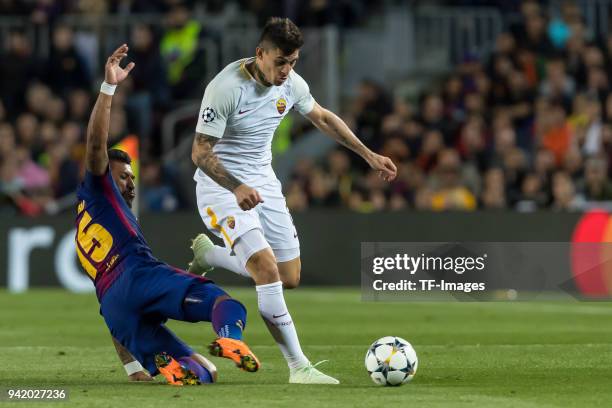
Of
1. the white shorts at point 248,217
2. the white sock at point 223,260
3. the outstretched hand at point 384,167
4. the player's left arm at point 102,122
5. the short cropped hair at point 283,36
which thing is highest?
the short cropped hair at point 283,36

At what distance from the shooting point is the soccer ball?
9.02 metres

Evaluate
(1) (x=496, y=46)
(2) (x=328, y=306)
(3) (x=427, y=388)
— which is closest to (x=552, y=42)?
(1) (x=496, y=46)

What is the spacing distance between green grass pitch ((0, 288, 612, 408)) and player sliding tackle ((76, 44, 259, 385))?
222mm

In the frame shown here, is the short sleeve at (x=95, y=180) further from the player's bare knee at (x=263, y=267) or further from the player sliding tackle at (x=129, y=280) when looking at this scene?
the player's bare knee at (x=263, y=267)

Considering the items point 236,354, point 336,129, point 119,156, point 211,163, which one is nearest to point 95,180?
point 119,156

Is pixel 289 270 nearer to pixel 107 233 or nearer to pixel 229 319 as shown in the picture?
pixel 107 233

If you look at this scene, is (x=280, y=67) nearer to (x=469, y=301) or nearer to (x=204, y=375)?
(x=204, y=375)

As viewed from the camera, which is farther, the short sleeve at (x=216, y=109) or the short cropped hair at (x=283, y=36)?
the short sleeve at (x=216, y=109)

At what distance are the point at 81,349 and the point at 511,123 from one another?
36.7 feet

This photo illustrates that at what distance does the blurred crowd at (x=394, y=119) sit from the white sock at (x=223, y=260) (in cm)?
1001

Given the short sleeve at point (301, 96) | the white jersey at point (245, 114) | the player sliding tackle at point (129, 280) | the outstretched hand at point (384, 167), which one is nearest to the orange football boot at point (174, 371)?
the player sliding tackle at point (129, 280)

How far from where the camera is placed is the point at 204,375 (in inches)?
360

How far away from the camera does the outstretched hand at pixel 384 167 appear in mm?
10102

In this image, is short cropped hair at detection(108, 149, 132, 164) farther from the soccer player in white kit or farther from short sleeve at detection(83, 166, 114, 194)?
the soccer player in white kit
